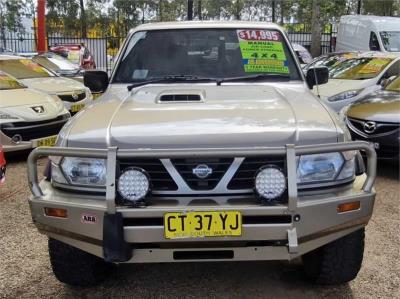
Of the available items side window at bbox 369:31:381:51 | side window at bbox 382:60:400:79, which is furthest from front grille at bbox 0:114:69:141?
side window at bbox 369:31:381:51

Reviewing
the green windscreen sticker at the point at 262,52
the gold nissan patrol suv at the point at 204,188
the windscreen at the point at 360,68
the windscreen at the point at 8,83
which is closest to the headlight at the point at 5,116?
the windscreen at the point at 8,83

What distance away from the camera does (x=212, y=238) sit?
280 centimetres

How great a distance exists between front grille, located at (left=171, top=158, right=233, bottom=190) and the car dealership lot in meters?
0.91

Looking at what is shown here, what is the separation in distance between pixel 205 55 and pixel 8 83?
4860 millimetres

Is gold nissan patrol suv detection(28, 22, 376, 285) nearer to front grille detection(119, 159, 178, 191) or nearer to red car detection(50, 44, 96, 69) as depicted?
front grille detection(119, 159, 178, 191)

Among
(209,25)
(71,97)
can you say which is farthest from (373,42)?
(209,25)

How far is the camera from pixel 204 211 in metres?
2.75

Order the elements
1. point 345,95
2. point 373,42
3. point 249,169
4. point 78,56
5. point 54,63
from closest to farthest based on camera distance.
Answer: point 249,169, point 345,95, point 54,63, point 373,42, point 78,56

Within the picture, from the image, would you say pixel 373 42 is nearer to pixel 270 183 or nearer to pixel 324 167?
pixel 324 167

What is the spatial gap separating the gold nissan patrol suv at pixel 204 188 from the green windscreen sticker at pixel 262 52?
0.92 metres

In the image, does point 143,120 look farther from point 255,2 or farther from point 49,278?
point 255,2

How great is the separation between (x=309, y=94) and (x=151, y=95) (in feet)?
3.73

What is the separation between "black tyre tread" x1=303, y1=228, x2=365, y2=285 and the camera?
330 centimetres

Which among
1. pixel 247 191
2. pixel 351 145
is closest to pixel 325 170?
pixel 351 145
